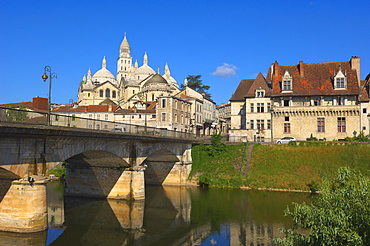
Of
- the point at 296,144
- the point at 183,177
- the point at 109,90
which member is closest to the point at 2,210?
the point at 183,177

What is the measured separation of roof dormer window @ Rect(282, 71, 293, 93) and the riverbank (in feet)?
41.6

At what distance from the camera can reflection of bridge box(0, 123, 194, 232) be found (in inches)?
803

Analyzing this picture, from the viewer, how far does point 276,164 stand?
46.4 metres

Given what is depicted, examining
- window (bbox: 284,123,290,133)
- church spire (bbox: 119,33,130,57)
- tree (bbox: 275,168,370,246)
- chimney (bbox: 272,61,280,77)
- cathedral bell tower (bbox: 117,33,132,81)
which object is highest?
church spire (bbox: 119,33,130,57)

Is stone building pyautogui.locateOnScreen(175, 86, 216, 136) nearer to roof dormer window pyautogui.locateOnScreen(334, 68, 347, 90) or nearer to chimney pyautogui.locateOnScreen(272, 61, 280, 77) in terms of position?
chimney pyautogui.locateOnScreen(272, 61, 280, 77)

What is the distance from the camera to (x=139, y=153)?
35250 millimetres

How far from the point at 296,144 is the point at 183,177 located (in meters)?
17.7

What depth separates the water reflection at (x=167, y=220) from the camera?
2281 cm

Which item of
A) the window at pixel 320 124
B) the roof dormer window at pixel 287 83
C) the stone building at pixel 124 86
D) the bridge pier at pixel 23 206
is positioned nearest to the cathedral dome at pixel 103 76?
the stone building at pixel 124 86

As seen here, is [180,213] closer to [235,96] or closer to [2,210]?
[2,210]

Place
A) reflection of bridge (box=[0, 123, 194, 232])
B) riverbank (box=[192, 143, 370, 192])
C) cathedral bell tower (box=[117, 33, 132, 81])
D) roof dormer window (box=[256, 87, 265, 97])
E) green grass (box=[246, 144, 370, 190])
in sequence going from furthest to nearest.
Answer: cathedral bell tower (box=[117, 33, 132, 81]) < roof dormer window (box=[256, 87, 265, 97]) < riverbank (box=[192, 143, 370, 192]) < green grass (box=[246, 144, 370, 190]) < reflection of bridge (box=[0, 123, 194, 232])

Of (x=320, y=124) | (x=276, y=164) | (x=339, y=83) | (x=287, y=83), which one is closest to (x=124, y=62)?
(x=287, y=83)

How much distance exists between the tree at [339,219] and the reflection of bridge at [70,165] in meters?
15.0

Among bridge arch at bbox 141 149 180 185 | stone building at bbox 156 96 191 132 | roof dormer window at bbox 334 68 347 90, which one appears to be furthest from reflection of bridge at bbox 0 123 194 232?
roof dormer window at bbox 334 68 347 90
